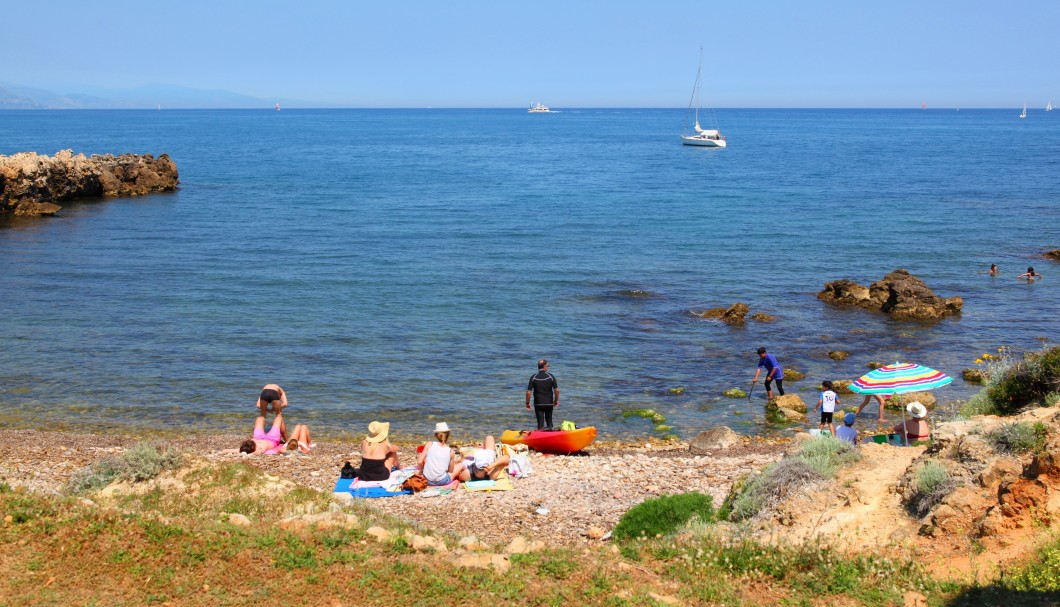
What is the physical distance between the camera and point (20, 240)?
44156 millimetres

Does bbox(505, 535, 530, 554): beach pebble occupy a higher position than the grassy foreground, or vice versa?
the grassy foreground

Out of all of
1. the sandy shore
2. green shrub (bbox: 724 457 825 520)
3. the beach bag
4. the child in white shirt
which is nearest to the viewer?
green shrub (bbox: 724 457 825 520)

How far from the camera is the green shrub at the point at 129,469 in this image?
517 inches

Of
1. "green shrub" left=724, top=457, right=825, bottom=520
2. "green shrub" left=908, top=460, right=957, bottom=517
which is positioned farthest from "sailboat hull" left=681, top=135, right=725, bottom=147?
"green shrub" left=908, top=460, right=957, bottom=517

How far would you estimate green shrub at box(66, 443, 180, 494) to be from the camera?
13133mm

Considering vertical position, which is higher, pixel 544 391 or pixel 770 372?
pixel 544 391

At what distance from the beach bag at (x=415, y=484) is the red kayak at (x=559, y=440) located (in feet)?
11.0

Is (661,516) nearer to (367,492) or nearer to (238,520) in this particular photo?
(367,492)

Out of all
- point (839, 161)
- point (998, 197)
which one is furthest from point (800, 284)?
point (839, 161)

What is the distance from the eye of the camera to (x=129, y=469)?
13.2 meters

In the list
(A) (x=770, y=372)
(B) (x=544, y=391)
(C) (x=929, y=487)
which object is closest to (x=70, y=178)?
(B) (x=544, y=391)

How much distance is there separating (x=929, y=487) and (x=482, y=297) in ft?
75.1

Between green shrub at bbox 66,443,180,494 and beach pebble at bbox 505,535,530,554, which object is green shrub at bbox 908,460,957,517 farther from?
green shrub at bbox 66,443,180,494

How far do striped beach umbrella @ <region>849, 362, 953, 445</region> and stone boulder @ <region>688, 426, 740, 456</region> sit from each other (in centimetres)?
270
